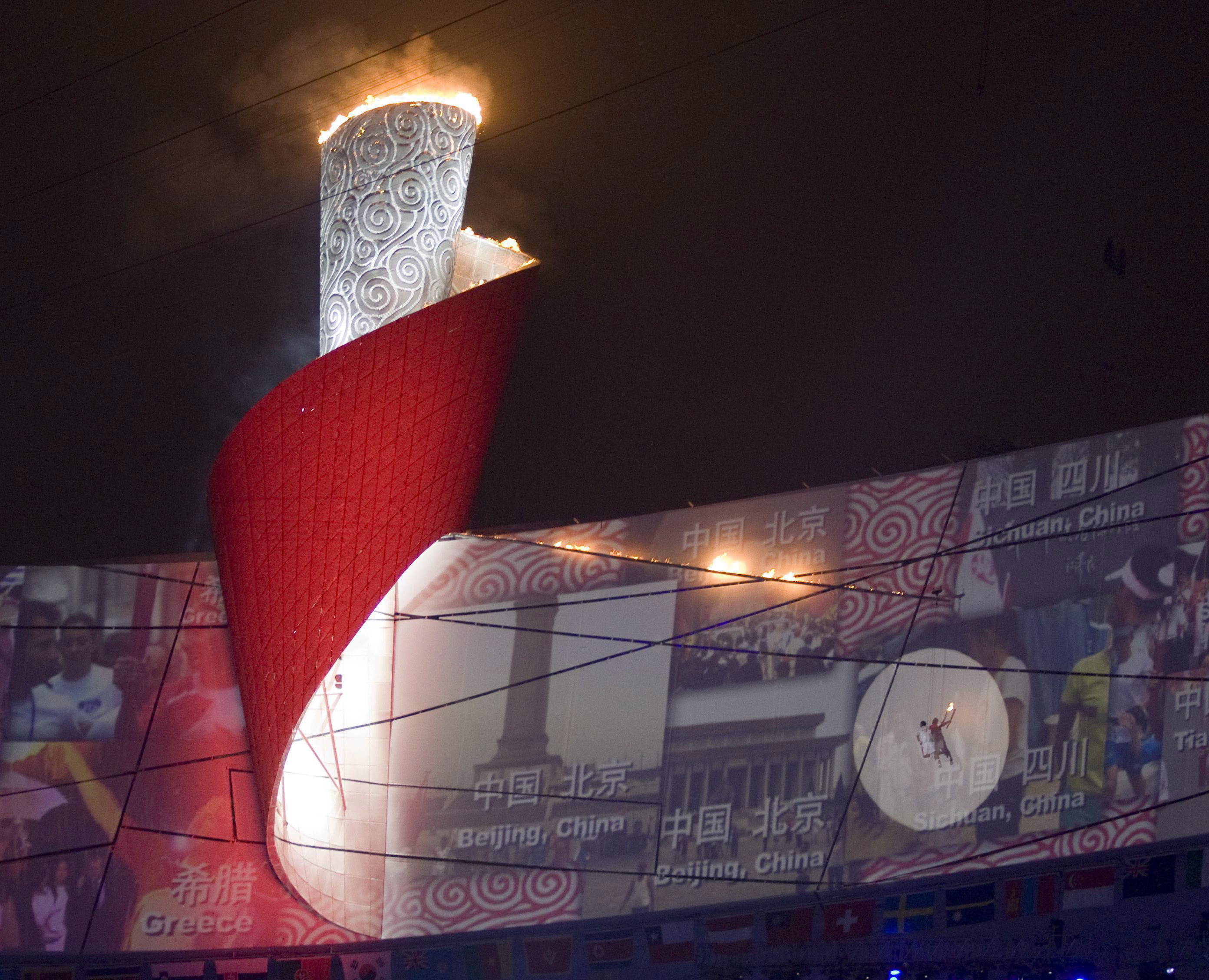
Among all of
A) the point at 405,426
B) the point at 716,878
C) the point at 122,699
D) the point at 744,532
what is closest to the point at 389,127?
the point at 405,426

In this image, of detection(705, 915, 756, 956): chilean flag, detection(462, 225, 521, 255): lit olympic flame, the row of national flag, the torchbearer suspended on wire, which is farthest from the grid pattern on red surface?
the torchbearer suspended on wire

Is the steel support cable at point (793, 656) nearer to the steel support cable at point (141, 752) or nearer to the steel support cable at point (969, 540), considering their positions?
the steel support cable at point (969, 540)

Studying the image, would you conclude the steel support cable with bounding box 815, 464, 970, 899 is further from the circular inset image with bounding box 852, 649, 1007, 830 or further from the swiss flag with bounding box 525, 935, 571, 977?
the swiss flag with bounding box 525, 935, 571, 977

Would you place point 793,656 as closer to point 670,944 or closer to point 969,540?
point 969,540

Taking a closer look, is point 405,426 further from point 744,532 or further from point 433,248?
point 744,532

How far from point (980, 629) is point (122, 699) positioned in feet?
14.5

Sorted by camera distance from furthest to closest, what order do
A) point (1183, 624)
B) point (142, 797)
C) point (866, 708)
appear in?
1. point (142, 797)
2. point (866, 708)
3. point (1183, 624)

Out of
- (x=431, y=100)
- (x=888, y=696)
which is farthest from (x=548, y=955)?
(x=431, y=100)

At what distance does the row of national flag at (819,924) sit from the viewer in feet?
25.7

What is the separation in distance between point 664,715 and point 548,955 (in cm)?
136

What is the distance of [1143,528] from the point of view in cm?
724

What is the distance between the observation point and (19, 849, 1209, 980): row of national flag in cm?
784

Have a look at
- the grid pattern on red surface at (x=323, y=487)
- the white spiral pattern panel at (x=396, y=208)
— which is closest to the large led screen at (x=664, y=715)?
the grid pattern on red surface at (x=323, y=487)

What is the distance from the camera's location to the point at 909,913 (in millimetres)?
7934
